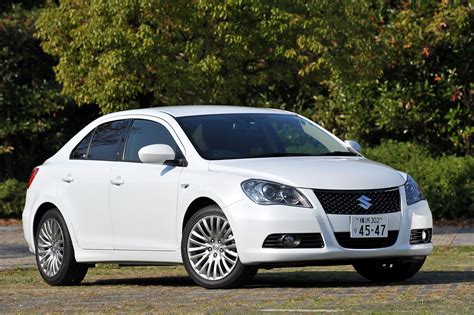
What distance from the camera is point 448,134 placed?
26531 millimetres

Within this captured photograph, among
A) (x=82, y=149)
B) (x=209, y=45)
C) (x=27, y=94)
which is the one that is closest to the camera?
(x=82, y=149)

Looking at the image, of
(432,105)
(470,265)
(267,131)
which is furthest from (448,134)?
(267,131)

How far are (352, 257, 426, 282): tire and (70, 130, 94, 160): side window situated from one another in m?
2.82

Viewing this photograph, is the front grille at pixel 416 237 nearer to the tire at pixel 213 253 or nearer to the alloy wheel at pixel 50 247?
the tire at pixel 213 253

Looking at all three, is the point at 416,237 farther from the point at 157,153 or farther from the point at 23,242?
the point at 23,242

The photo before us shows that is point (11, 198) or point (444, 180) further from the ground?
point (444, 180)

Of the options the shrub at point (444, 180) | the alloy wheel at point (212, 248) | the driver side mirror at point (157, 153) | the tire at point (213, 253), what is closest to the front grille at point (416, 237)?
the tire at point (213, 253)

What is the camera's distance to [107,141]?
12766mm

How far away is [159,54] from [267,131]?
333 inches

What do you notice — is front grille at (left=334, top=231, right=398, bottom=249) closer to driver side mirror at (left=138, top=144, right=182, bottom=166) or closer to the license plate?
the license plate

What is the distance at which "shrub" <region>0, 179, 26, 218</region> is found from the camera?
24.0 m

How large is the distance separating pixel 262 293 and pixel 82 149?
301 centimetres

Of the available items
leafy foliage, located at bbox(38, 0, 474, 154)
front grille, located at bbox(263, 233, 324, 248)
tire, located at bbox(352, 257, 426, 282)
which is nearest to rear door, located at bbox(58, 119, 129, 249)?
front grille, located at bbox(263, 233, 324, 248)

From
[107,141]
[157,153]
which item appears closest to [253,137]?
[157,153]
